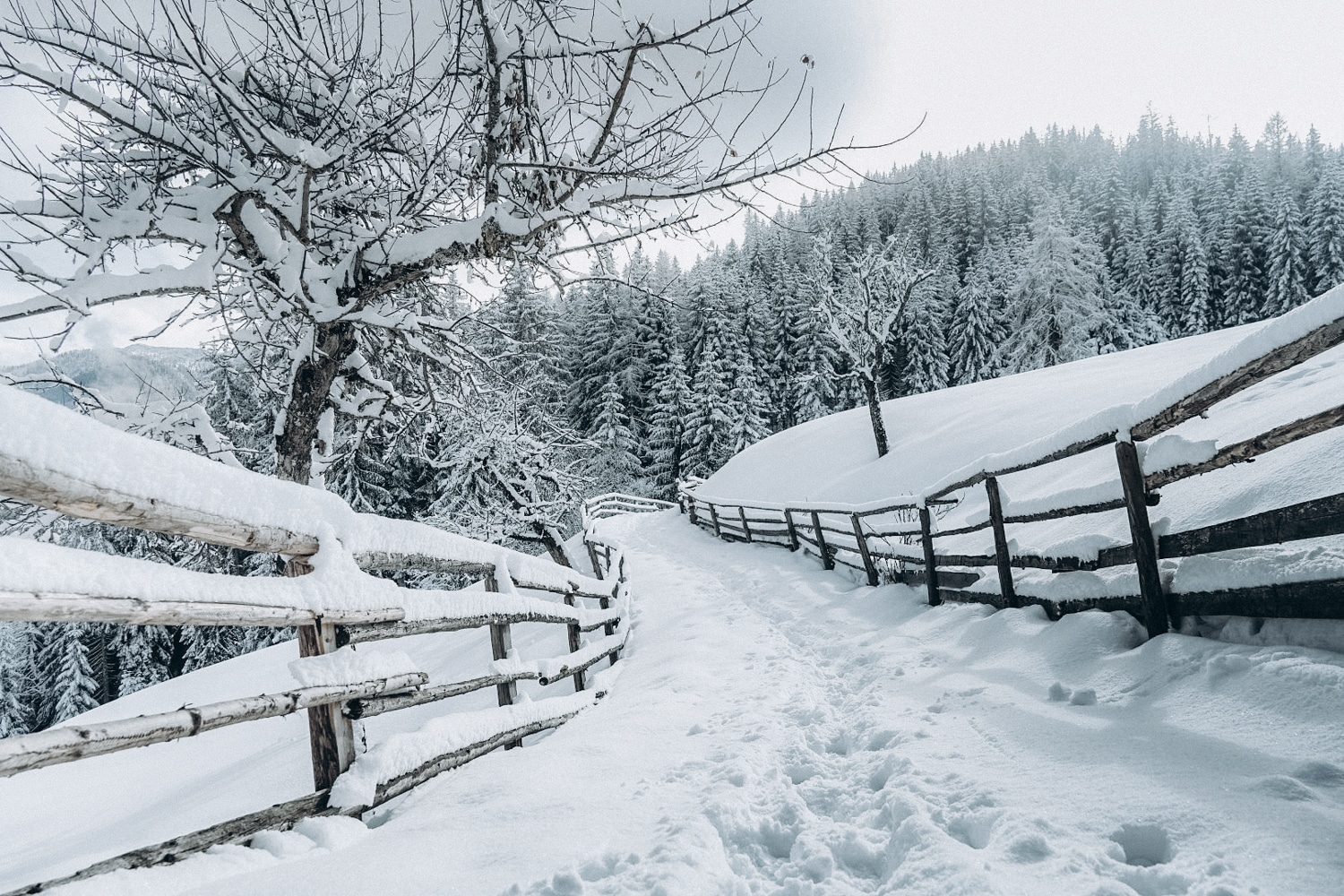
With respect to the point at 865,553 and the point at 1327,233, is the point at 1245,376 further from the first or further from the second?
the point at 1327,233

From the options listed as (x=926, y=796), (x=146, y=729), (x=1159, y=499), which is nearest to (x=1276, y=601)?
(x=1159, y=499)

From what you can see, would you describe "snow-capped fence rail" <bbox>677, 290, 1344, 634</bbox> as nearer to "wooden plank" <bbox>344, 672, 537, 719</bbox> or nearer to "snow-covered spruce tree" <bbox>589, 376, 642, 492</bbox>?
"wooden plank" <bbox>344, 672, 537, 719</bbox>

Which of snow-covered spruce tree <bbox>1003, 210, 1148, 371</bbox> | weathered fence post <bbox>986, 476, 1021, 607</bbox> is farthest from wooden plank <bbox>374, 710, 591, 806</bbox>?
snow-covered spruce tree <bbox>1003, 210, 1148, 371</bbox>

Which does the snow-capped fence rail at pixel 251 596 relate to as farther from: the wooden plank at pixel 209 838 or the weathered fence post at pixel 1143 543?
the weathered fence post at pixel 1143 543

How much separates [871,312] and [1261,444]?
62.3 ft

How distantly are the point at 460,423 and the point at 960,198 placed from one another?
7615cm

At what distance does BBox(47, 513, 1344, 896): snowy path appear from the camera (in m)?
2.02

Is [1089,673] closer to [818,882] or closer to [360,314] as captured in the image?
[818,882]

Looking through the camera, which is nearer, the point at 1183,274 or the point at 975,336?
the point at 975,336

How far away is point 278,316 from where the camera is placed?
16.3 ft

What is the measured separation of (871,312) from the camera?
2098 centimetres

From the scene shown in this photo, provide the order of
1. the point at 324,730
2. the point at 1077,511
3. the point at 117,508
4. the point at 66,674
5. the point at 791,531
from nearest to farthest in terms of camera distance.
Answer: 1. the point at 117,508
2. the point at 324,730
3. the point at 1077,511
4. the point at 791,531
5. the point at 66,674

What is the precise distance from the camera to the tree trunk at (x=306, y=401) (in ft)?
16.4

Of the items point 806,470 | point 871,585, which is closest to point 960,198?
point 806,470
